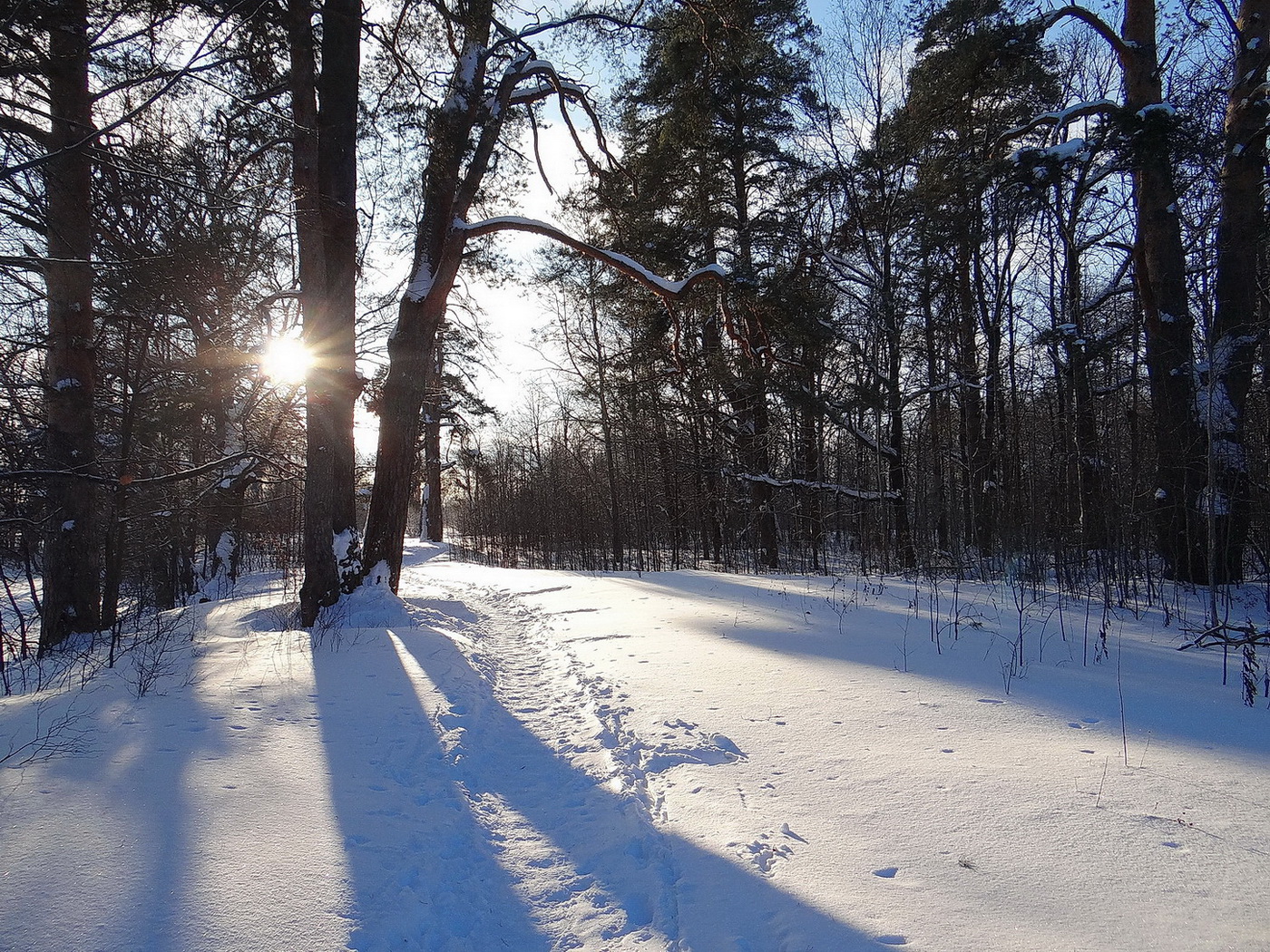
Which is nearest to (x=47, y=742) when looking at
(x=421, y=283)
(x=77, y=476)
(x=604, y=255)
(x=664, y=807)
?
(x=77, y=476)

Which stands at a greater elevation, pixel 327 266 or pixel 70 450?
pixel 327 266

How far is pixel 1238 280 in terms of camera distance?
24.3ft

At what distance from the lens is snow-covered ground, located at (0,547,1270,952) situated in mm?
1812

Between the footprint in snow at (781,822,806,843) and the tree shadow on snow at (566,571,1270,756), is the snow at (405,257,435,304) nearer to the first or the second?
the tree shadow on snow at (566,571,1270,756)

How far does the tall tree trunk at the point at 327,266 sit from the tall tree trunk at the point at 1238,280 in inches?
407

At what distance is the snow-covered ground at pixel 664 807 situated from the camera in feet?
5.94

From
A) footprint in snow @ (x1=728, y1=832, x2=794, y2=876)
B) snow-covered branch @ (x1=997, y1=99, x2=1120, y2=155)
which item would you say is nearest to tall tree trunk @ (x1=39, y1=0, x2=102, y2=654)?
footprint in snow @ (x1=728, y1=832, x2=794, y2=876)

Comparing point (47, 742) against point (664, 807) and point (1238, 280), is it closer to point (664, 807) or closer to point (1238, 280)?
point (664, 807)

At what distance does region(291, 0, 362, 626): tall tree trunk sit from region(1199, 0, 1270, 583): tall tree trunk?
10.3m

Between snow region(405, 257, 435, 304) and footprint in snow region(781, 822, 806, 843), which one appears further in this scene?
snow region(405, 257, 435, 304)

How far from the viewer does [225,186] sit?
4168 mm

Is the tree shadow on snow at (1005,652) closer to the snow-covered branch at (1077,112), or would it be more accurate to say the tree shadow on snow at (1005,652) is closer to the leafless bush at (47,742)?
the leafless bush at (47,742)

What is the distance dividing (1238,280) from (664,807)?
9.56 m

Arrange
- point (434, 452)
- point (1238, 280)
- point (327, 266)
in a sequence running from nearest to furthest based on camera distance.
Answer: point (1238, 280), point (327, 266), point (434, 452)
